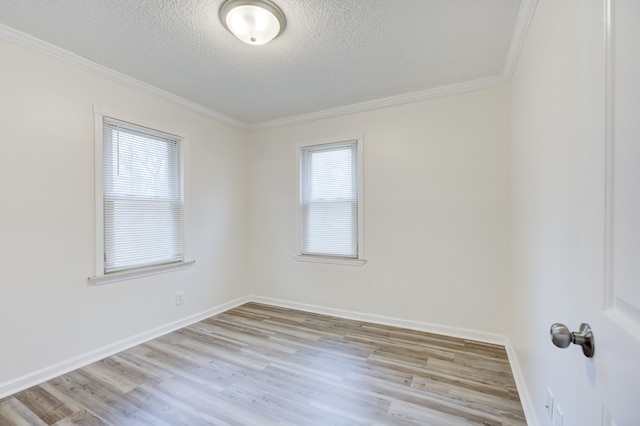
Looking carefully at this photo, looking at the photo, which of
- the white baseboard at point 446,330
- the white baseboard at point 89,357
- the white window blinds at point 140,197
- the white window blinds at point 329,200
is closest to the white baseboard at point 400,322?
the white baseboard at point 446,330

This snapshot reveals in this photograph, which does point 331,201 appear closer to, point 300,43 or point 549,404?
point 300,43

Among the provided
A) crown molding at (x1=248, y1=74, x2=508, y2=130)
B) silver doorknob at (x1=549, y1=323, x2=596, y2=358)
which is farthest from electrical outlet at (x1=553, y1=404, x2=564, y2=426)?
crown molding at (x1=248, y1=74, x2=508, y2=130)

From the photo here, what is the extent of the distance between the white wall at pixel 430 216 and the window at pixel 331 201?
130mm

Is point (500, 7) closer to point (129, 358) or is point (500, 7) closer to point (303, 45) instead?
point (303, 45)

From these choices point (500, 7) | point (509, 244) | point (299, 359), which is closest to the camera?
point (500, 7)

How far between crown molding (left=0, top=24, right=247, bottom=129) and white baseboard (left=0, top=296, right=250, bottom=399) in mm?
2393

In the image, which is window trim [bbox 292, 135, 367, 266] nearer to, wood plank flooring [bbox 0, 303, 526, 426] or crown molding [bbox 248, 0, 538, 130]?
crown molding [bbox 248, 0, 538, 130]

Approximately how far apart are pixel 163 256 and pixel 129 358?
3.20ft

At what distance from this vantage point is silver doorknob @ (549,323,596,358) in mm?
657

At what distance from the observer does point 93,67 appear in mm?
2434

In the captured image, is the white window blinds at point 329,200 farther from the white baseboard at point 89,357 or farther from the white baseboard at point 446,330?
the white baseboard at point 89,357

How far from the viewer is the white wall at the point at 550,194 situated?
1.09m

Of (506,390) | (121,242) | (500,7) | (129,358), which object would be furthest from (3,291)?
(500,7)

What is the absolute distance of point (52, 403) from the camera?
6.28 feet
